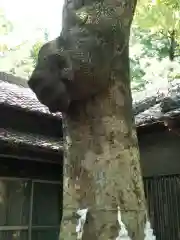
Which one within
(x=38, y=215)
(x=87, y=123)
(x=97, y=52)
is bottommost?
(x=38, y=215)

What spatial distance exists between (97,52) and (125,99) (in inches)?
16.6

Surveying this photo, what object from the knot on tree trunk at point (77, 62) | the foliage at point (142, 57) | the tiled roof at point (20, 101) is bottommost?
the knot on tree trunk at point (77, 62)

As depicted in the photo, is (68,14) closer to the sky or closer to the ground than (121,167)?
closer to the sky

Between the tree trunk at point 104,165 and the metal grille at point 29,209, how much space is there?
13.6 feet

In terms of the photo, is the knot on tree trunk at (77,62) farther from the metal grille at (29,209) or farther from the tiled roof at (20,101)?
the tiled roof at (20,101)

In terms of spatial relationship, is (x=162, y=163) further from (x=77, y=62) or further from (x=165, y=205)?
(x=77, y=62)

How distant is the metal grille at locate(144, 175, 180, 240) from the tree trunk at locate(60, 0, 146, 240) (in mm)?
3914

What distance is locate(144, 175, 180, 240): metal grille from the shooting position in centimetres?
640

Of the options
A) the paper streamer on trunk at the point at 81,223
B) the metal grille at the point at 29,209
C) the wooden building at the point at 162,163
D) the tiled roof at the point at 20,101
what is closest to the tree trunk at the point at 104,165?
the paper streamer on trunk at the point at 81,223

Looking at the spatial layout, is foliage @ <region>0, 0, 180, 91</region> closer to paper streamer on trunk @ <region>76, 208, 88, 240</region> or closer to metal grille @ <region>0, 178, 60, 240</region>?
metal grille @ <region>0, 178, 60, 240</region>

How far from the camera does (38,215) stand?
7.18 m

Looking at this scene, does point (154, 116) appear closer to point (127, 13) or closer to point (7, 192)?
point (7, 192)

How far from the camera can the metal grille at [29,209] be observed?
6.64 m

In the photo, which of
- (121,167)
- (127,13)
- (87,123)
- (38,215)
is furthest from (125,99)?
(38,215)
